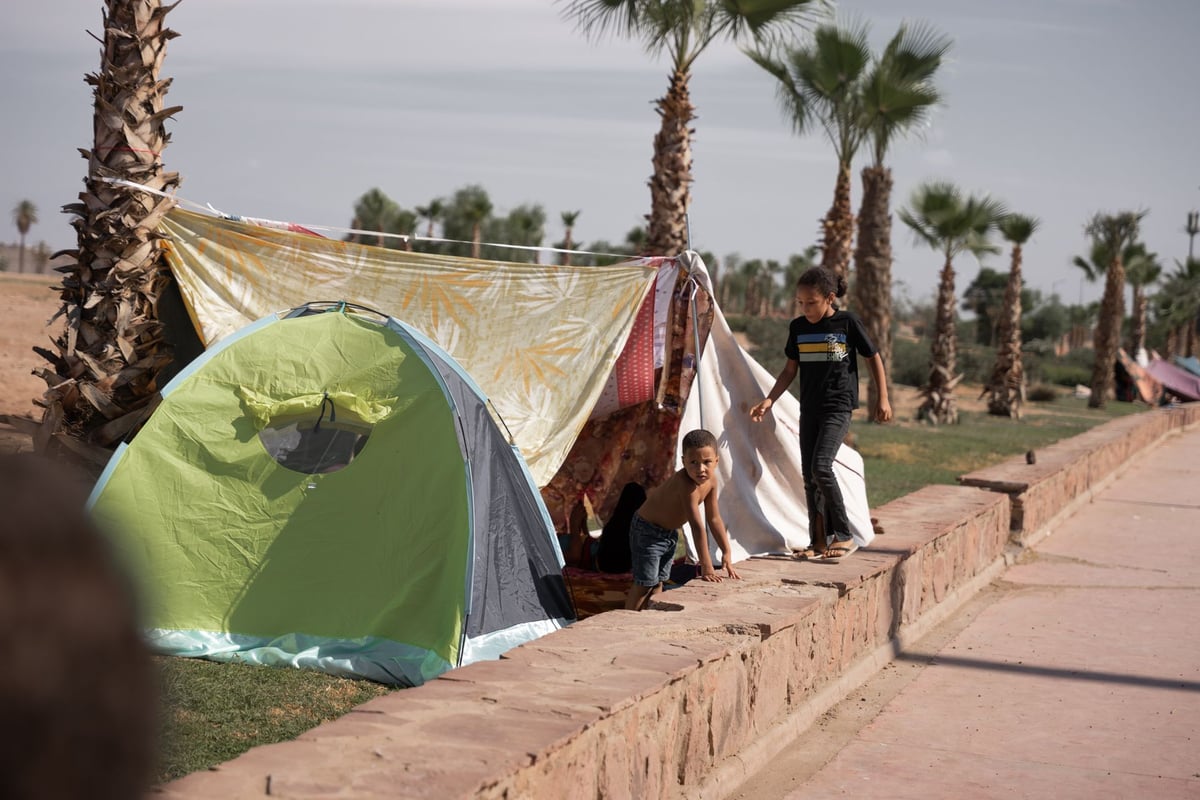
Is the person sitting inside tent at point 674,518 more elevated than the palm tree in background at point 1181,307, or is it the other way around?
the palm tree in background at point 1181,307

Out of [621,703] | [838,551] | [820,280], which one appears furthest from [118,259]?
[621,703]

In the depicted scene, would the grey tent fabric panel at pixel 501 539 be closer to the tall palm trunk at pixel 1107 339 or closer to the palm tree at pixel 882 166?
the palm tree at pixel 882 166

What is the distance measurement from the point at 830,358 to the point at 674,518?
4.87 feet

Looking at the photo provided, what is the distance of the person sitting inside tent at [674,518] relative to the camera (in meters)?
6.30

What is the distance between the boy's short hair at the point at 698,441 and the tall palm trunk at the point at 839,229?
53.4 ft

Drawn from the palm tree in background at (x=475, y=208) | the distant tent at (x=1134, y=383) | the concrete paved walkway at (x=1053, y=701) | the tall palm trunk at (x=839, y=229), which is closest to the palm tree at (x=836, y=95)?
the tall palm trunk at (x=839, y=229)

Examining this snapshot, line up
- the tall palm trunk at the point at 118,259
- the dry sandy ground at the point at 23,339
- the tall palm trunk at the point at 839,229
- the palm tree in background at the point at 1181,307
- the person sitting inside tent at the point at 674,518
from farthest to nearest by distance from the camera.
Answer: the palm tree in background at the point at 1181,307, the tall palm trunk at the point at 839,229, the dry sandy ground at the point at 23,339, the tall palm trunk at the point at 118,259, the person sitting inside tent at the point at 674,518

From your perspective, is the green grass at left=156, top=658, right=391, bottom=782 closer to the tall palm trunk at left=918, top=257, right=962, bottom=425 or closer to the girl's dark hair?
the girl's dark hair

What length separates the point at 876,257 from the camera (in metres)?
25.6

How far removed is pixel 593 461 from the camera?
8.73m

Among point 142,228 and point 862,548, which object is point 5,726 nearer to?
point 862,548

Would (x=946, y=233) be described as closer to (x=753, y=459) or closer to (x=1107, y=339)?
(x=1107, y=339)

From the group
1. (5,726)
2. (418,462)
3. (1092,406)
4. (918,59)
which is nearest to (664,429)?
(418,462)

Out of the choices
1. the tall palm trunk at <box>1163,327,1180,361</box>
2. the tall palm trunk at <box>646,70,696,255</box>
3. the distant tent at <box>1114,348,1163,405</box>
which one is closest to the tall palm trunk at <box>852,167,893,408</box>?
the tall palm trunk at <box>646,70,696,255</box>
